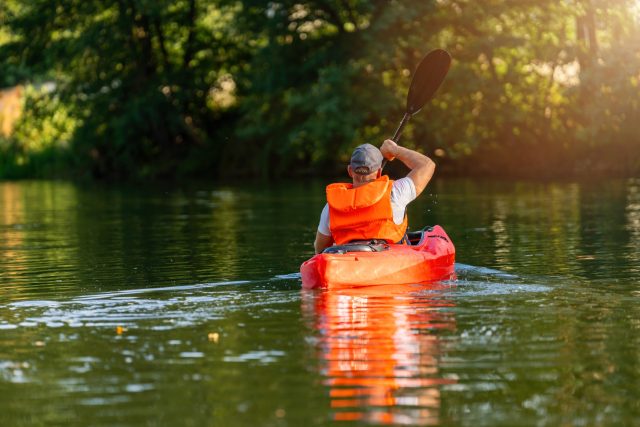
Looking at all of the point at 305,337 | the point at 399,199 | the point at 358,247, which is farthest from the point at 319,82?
the point at 305,337

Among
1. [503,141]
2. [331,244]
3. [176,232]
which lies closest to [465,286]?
[331,244]

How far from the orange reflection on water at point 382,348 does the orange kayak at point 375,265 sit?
0.10 metres

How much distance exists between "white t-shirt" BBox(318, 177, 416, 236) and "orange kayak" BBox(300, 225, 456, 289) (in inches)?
10.8

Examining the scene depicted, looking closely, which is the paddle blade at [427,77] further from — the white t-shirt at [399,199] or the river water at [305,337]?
the white t-shirt at [399,199]

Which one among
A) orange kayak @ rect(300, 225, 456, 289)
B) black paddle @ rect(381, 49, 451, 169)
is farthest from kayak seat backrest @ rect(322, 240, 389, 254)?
black paddle @ rect(381, 49, 451, 169)

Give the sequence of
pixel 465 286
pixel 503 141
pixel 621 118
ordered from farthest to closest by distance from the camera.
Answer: pixel 503 141 < pixel 621 118 < pixel 465 286

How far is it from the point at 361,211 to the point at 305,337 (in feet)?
8.58

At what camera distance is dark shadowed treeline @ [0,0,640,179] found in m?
Answer: 34.9

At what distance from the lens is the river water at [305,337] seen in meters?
6.05

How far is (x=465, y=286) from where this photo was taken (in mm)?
10492

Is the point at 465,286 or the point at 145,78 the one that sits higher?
the point at 145,78

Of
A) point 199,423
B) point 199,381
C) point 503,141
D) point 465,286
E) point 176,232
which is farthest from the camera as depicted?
point 503,141

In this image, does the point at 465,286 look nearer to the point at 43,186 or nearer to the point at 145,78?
the point at 43,186

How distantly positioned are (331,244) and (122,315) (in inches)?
96.3
